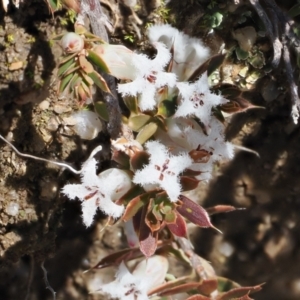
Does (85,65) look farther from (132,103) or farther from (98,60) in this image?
(132,103)

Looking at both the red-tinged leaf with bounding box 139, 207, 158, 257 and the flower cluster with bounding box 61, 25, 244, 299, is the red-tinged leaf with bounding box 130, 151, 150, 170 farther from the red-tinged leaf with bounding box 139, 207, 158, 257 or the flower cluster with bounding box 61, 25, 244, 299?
the red-tinged leaf with bounding box 139, 207, 158, 257

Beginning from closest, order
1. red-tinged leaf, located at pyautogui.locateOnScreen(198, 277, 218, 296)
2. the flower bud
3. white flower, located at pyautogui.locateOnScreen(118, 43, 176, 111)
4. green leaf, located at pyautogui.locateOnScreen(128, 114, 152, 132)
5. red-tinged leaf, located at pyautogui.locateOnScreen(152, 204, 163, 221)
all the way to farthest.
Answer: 1. the flower bud
2. white flower, located at pyautogui.locateOnScreen(118, 43, 176, 111)
3. red-tinged leaf, located at pyautogui.locateOnScreen(152, 204, 163, 221)
4. green leaf, located at pyautogui.locateOnScreen(128, 114, 152, 132)
5. red-tinged leaf, located at pyautogui.locateOnScreen(198, 277, 218, 296)

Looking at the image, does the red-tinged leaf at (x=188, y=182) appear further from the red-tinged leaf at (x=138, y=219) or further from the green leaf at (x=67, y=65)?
the green leaf at (x=67, y=65)

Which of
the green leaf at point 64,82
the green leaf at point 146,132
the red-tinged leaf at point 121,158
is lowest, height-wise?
the red-tinged leaf at point 121,158

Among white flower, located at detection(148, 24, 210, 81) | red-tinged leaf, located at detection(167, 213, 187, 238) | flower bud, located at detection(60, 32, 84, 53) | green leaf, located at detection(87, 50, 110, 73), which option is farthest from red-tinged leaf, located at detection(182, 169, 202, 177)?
flower bud, located at detection(60, 32, 84, 53)

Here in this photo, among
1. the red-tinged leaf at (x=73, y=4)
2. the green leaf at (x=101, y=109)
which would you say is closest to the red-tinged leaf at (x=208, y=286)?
the green leaf at (x=101, y=109)

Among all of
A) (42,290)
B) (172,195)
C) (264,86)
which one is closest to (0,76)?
(172,195)
